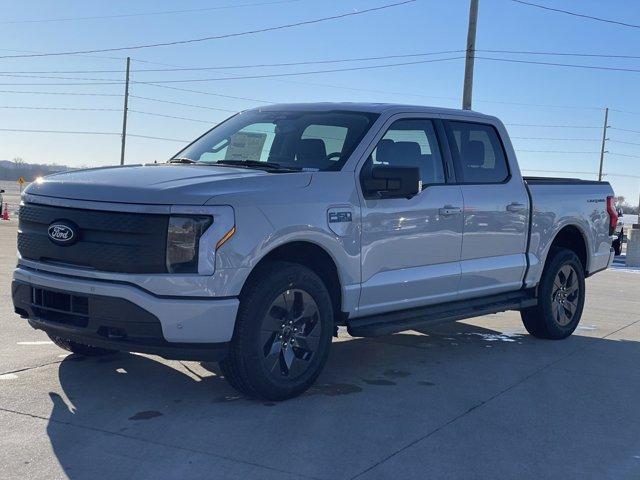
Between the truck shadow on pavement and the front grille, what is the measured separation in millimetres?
897

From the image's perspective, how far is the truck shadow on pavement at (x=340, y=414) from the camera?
163 inches

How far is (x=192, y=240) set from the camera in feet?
15.3

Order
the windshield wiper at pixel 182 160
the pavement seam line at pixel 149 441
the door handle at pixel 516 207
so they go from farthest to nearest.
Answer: the door handle at pixel 516 207 → the windshield wiper at pixel 182 160 → the pavement seam line at pixel 149 441

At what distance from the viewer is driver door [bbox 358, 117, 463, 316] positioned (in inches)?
226

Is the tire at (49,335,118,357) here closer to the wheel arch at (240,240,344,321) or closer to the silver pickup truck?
the silver pickup truck

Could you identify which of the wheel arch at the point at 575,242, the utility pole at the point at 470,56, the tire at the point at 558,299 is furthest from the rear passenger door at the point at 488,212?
the utility pole at the point at 470,56

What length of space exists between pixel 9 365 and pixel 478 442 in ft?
11.2

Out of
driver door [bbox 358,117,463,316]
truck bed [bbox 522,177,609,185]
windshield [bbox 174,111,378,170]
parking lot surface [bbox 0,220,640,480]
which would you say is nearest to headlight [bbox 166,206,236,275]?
parking lot surface [bbox 0,220,640,480]

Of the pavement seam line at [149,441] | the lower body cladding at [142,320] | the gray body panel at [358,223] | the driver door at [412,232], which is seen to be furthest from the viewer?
the driver door at [412,232]

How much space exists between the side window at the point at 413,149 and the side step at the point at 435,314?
1.03 m

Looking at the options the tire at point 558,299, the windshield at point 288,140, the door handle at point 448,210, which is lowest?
the tire at point 558,299

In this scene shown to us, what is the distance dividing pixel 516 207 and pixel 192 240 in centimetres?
355

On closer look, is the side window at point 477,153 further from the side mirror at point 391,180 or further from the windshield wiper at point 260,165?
the windshield wiper at point 260,165

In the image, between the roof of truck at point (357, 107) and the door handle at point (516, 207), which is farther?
the door handle at point (516, 207)
